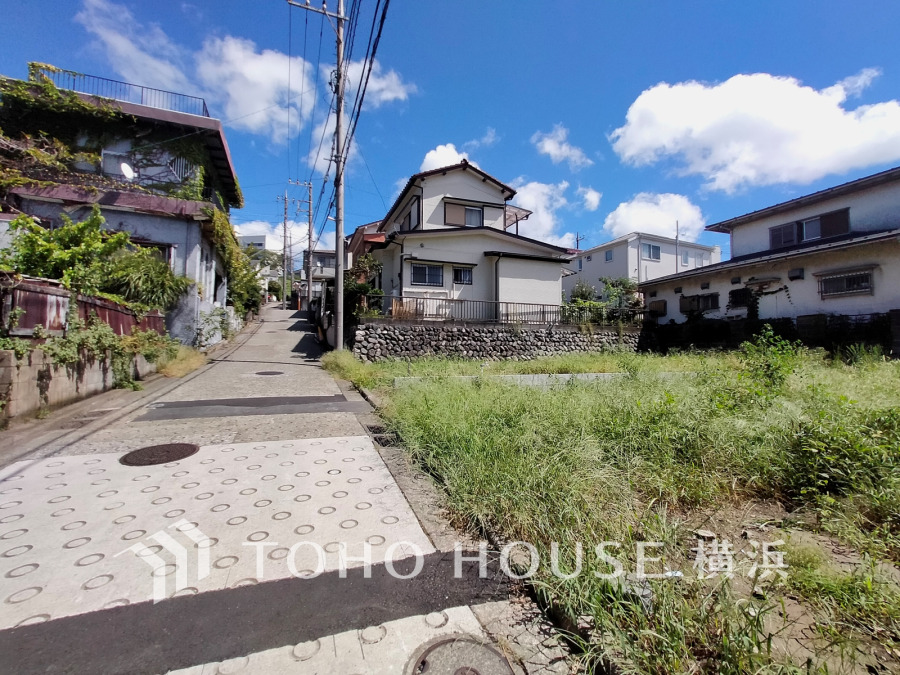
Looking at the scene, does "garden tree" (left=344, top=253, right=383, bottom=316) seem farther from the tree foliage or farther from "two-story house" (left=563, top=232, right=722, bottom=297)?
"two-story house" (left=563, top=232, right=722, bottom=297)

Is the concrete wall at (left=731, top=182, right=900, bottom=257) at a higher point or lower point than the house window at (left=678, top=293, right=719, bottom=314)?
higher

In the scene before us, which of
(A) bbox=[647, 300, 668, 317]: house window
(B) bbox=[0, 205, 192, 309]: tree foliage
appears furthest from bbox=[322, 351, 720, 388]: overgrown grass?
(A) bbox=[647, 300, 668, 317]: house window

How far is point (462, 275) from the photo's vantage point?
54.1ft

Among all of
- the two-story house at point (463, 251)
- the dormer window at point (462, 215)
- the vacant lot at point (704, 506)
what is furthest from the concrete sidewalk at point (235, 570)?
the dormer window at point (462, 215)

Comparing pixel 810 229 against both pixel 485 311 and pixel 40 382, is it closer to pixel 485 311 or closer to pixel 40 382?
pixel 485 311

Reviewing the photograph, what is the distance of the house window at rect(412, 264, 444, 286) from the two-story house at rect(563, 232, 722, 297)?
13.7 meters

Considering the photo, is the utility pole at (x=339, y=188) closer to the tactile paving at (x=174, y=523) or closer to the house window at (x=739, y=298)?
the tactile paving at (x=174, y=523)

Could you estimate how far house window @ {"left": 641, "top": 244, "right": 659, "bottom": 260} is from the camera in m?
27.9

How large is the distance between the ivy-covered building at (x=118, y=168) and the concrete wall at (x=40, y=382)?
621cm

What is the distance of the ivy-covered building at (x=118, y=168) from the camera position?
11148 millimetres

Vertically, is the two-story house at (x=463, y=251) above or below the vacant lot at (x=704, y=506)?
above

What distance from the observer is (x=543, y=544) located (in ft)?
7.43

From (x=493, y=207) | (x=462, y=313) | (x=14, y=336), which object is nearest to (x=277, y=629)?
(x=14, y=336)

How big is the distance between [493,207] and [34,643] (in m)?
19.2
